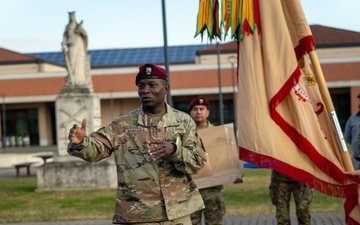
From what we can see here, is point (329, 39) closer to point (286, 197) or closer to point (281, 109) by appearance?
point (286, 197)

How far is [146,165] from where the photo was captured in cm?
502

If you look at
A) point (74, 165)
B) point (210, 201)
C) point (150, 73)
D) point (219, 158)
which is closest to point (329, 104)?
point (150, 73)

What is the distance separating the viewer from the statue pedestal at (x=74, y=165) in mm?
16672

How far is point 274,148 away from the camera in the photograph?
20.2ft

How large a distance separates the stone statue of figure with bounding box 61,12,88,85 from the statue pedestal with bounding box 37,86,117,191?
295 mm

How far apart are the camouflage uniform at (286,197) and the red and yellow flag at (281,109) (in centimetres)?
172

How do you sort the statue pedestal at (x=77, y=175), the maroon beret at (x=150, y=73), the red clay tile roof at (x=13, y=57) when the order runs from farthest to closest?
the red clay tile roof at (x=13, y=57), the statue pedestal at (x=77, y=175), the maroon beret at (x=150, y=73)

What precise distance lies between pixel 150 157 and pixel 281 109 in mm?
1688

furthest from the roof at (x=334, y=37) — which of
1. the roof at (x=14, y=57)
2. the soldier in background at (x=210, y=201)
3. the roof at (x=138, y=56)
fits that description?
the soldier in background at (x=210, y=201)

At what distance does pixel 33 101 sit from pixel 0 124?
4.37m

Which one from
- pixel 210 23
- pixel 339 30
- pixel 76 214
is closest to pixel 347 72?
pixel 339 30

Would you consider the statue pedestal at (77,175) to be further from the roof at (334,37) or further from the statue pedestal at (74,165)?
the roof at (334,37)

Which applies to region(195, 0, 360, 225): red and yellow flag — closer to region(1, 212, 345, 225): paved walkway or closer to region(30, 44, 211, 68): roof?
region(1, 212, 345, 225): paved walkway

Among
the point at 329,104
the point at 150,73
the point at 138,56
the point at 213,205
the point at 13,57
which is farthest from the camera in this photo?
the point at 138,56
